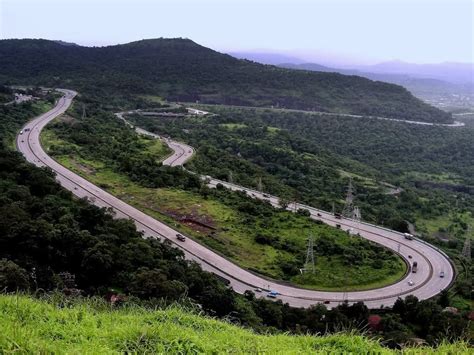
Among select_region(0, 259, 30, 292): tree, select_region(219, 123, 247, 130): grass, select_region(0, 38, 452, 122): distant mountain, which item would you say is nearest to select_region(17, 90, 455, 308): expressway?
select_region(0, 259, 30, 292): tree

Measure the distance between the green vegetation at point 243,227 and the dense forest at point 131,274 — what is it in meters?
6.76

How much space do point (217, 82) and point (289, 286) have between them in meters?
153

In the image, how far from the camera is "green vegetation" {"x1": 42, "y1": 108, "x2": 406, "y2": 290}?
4125 centimetres

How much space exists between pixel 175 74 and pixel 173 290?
169747 mm

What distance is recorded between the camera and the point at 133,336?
7637mm

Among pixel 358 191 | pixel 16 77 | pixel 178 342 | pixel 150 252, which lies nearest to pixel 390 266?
pixel 150 252

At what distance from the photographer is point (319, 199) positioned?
240ft

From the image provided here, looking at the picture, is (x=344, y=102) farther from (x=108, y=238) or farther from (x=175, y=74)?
(x=108, y=238)

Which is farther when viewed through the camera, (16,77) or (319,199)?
(16,77)

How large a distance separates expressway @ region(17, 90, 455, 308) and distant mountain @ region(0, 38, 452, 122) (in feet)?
331

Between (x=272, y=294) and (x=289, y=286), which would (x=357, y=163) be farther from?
(x=272, y=294)

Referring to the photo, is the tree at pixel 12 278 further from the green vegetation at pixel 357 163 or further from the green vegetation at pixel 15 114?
the green vegetation at pixel 15 114

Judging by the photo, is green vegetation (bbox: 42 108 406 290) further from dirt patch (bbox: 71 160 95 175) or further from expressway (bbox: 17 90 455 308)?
expressway (bbox: 17 90 455 308)

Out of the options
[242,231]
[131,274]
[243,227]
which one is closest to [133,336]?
[131,274]
